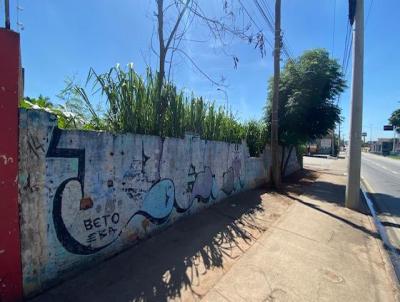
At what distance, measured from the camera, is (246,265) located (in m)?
4.21

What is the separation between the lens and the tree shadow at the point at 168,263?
329 centimetres

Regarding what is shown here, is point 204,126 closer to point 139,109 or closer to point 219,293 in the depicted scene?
point 139,109

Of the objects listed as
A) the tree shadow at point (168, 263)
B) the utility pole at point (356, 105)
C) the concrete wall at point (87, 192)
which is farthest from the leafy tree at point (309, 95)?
the concrete wall at point (87, 192)

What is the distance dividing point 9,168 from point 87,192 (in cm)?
104

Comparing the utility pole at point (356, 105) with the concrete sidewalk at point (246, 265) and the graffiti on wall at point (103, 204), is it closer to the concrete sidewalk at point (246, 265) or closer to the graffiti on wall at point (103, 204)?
the concrete sidewalk at point (246, 265)

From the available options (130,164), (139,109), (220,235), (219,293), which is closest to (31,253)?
(130,164)

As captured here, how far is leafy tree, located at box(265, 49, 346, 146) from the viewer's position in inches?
465

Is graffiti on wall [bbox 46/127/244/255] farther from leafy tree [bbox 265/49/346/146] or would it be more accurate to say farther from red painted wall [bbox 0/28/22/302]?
leafy tree [bbox 265/49/346/146]

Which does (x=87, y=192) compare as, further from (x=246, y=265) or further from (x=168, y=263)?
(x=246, y=265)

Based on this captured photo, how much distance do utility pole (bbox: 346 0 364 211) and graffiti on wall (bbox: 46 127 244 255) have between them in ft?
16.8

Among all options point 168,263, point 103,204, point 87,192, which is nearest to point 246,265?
point 168,263

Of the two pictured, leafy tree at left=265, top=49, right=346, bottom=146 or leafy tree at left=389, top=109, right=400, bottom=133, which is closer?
leafy tree at left=265, top=49, right=346, bottom=146

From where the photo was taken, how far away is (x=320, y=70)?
11805 mm

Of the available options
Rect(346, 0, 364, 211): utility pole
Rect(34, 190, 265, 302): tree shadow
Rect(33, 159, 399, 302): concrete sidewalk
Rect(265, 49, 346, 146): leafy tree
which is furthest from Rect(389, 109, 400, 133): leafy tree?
Rect(34, 190, 265, 302): tree shadow
